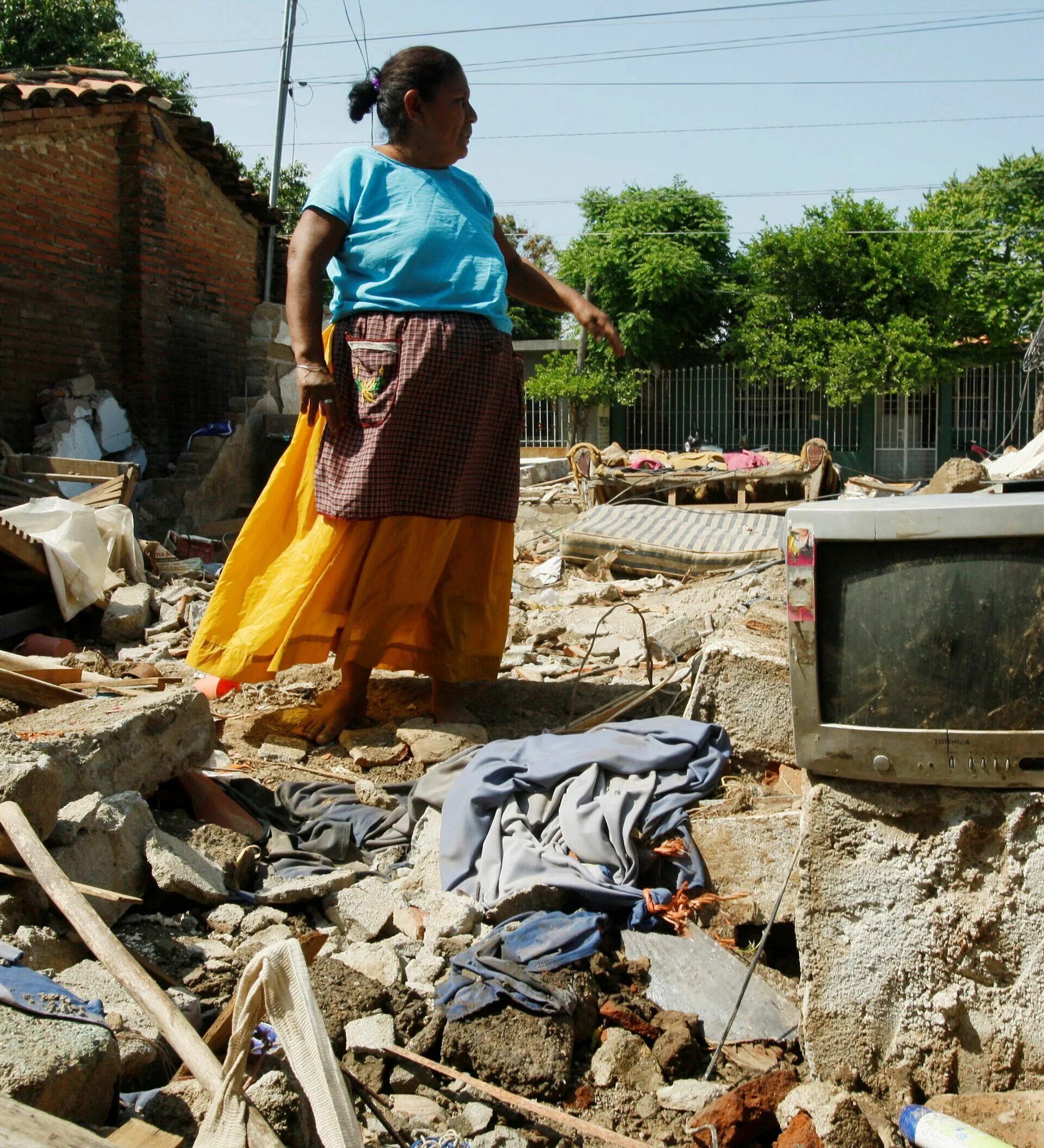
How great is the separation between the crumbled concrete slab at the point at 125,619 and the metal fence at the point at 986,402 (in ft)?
60.0

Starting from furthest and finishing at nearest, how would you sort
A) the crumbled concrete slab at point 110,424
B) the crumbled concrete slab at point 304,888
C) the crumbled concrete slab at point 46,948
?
the crumbled concrete slab at point 110,424
the crumbled concrete slab at point 304,888
the crumbled concrete slab at point 46,948

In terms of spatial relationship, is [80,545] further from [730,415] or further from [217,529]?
[730,415]

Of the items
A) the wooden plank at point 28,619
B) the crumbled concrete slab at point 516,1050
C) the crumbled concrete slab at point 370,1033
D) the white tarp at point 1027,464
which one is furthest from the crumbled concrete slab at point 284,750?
the white tarp at point 1027,464

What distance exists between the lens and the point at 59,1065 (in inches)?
61.8

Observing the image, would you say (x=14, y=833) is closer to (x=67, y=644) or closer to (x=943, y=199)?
(x=67, y=644)

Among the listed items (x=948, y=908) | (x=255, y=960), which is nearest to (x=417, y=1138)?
(x=255, y=960)

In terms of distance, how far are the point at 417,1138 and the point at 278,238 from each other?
12.0 metres

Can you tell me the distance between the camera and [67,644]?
545cm

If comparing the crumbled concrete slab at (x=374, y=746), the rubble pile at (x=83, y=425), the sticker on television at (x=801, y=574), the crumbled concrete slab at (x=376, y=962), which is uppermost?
the rubble pile at (x=83, y=425)

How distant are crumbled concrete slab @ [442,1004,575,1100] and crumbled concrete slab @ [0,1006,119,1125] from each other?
67 cm

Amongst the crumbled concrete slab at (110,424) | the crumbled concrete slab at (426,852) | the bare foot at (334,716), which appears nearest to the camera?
the crumbled concrete slab at (426,852)

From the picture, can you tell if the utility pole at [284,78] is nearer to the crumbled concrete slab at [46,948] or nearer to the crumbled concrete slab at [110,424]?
the crumbled concrete slab at [110,424]

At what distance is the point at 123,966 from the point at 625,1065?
97 cm

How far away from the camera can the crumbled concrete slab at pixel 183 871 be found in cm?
256
